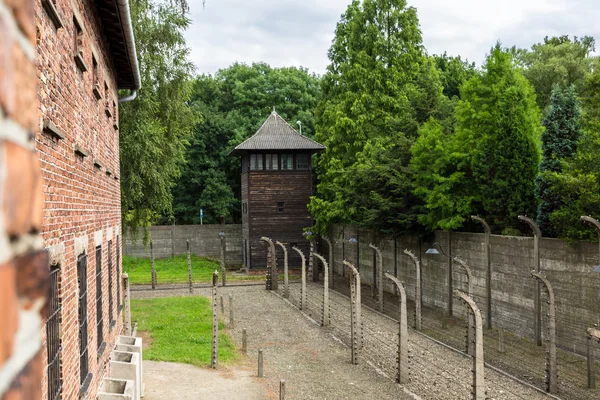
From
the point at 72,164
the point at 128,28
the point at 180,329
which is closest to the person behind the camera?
the point at 72,164

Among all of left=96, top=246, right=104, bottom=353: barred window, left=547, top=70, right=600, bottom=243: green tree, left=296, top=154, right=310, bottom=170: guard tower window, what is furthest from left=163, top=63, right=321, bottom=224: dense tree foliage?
left=96, top=246, right=104, bottom=353: barred window

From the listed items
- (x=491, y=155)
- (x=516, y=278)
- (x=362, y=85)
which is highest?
(x=362, y=85)

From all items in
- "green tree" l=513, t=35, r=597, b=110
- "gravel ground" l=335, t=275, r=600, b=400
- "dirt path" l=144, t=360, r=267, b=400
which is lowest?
"dirt path" l=144, t=360, r=267, b=400

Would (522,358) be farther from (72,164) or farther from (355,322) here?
(72,164)

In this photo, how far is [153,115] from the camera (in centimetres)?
2367

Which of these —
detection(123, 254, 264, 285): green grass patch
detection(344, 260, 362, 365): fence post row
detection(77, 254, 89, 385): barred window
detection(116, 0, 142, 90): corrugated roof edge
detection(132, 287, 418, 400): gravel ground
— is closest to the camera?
detection(77, 254, 89, 385): barred window

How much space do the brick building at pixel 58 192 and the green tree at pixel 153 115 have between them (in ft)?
22.4

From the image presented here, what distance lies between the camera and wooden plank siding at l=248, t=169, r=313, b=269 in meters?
37.5

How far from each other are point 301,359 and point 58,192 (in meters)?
11.5

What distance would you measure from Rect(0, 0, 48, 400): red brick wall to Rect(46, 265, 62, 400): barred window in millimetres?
4671

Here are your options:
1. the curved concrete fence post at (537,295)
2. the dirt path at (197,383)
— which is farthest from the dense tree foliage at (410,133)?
the dirt path at (197,383)

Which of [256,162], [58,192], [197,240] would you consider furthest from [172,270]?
[58,192]

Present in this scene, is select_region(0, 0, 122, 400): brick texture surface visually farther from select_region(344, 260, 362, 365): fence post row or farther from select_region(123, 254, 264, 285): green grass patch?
→ select_region(123, 254, 264, 285): green grass patch

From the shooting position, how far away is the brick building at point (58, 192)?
654mm
